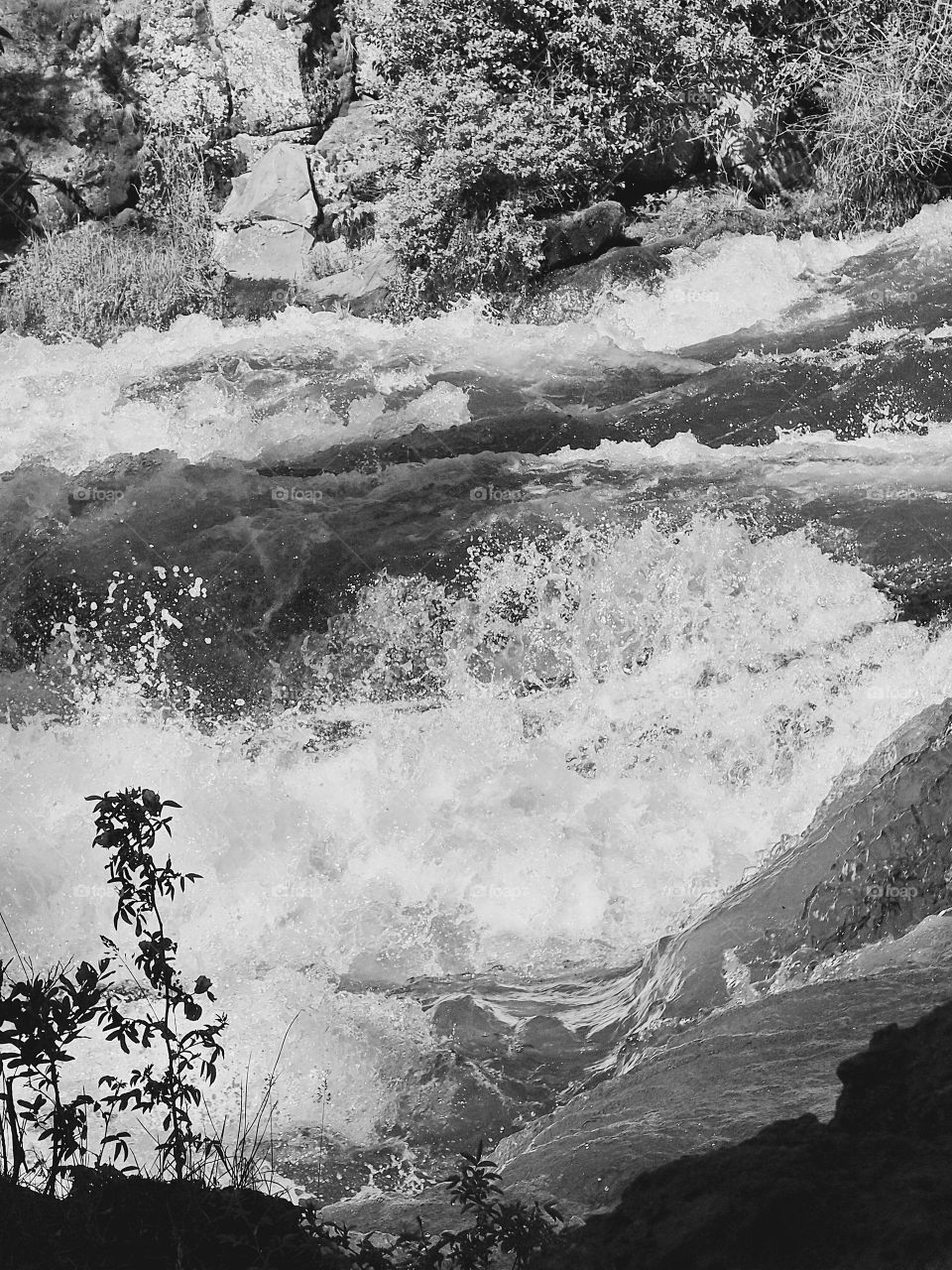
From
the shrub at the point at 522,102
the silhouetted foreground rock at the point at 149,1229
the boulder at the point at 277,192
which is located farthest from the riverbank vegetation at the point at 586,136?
the silhouetted foreground rock at the point at 149,1229

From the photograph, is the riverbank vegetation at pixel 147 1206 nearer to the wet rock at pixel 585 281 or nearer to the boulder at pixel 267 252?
the wet rock at pixel 585 281

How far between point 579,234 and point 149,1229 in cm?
843

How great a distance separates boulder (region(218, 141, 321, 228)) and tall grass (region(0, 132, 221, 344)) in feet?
0.96

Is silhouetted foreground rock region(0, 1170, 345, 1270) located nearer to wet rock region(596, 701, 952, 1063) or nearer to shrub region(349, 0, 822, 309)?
wet rock region(596, 701, 952, 1063)

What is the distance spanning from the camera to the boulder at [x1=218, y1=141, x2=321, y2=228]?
10555 millimetres

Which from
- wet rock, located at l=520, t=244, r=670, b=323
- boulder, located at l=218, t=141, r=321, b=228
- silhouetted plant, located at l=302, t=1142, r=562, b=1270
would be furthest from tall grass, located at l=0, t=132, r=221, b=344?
silhouetted plant, located at l=302, t=1142, r=562, b=1270

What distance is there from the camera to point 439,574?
19.7 feet

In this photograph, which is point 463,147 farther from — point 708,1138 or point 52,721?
point 708,1138

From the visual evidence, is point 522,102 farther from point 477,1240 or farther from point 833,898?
point 477,1240

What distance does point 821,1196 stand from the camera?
2.24 metres

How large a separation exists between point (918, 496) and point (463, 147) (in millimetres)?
4991

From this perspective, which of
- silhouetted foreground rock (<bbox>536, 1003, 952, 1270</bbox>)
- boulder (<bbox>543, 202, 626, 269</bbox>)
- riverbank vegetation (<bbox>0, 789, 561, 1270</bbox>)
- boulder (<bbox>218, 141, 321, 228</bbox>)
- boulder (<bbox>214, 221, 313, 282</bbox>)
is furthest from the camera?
boulder (<bbox>218, 141, 321, 228</bbox>)

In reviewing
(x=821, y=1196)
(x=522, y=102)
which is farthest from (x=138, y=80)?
(x=821, y=1196)

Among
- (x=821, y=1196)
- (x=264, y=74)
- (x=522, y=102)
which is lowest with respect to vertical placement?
(x=821, y=1196)
